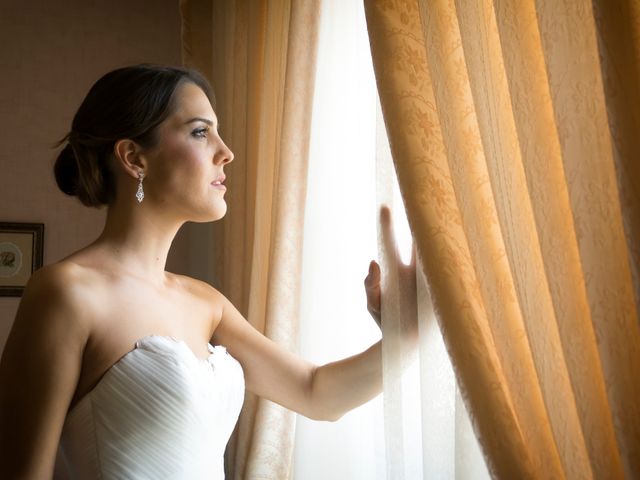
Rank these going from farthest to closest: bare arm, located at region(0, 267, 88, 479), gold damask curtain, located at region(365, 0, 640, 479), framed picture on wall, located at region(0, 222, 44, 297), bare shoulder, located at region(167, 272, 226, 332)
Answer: framed picture on wall, located at region(0, 222, 44, 297), bare shoulder, located at region(167, 272, 226, 332), bare arm, located at region(0, 267, 88, 479), gold damask curtain, located at region(365, 0, 640, 479)

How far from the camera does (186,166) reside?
1.67 m

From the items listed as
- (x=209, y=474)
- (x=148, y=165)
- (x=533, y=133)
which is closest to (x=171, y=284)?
(x=148, y=165)

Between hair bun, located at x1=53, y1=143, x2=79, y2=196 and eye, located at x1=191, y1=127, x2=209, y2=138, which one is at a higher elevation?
eye, located at x1=191, y1=127, x2=209, y2=138

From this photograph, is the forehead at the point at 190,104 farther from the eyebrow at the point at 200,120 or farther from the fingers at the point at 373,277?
the fingers at the point at 373,277

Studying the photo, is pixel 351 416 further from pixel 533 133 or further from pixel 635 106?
pixel 635 106

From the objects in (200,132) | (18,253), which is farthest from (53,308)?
(18,253)

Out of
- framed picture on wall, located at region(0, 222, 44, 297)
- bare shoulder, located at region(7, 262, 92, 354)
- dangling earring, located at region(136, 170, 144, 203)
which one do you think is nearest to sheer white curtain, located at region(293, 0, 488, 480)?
dangling earring, located at region(136, 170, 144, 203)

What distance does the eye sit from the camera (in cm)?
171

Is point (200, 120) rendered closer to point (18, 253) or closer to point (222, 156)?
point (222, 156)

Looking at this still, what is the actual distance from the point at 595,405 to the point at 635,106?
1.41 ft

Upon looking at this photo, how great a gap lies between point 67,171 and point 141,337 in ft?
1.61

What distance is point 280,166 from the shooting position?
215cm

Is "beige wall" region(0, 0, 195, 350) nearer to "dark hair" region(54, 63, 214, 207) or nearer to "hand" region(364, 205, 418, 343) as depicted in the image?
"dark hair" region(54, 63, 214, 207)

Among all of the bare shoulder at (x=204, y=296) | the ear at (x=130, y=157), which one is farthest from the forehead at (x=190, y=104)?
the bare shoulder at (x=204, y=296)
